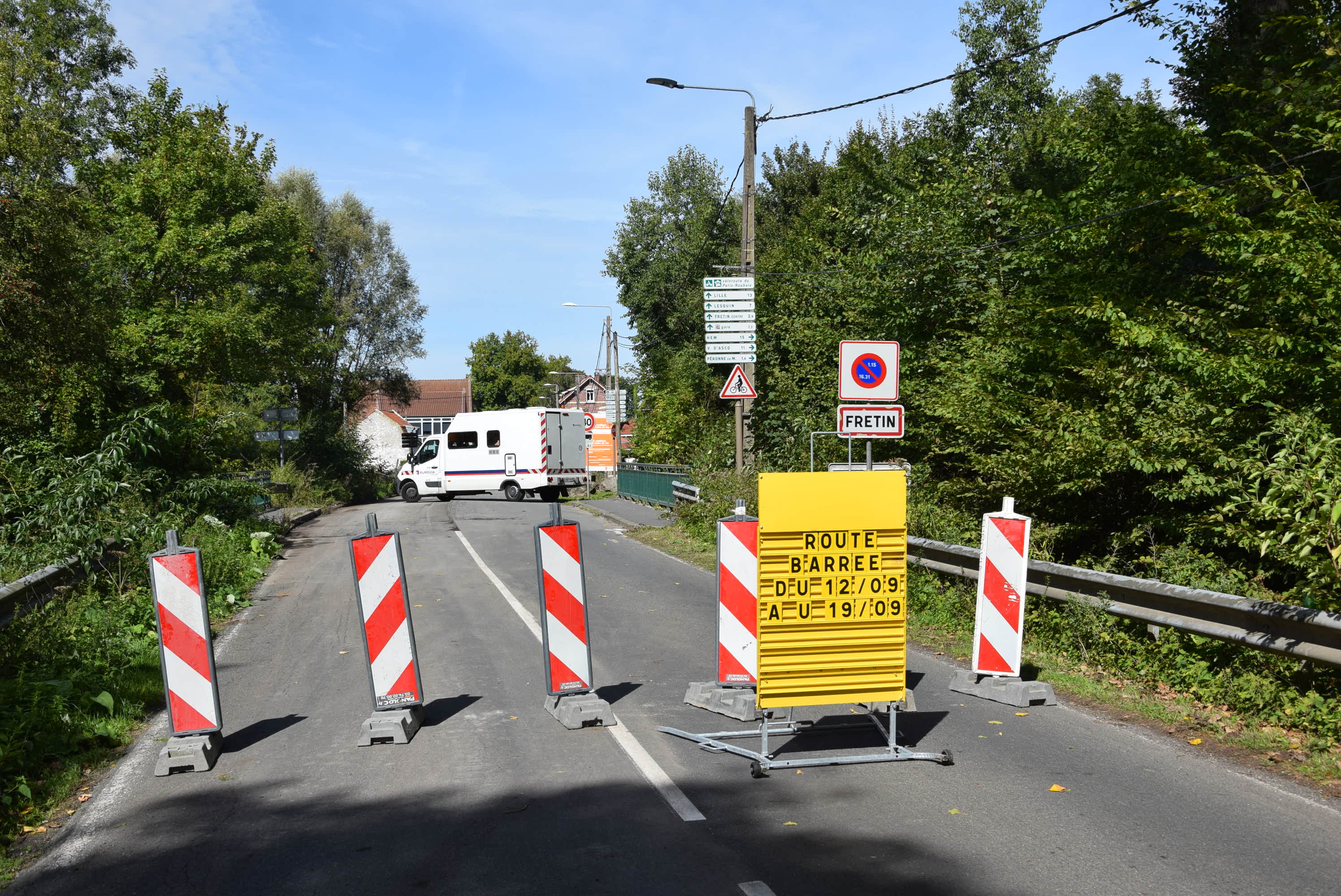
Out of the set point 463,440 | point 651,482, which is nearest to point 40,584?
point 651,482

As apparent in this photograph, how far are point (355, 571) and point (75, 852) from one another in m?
2.41

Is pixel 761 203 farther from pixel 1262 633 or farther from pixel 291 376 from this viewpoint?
pixel 1262 633

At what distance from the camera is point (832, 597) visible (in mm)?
6102

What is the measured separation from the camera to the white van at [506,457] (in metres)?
34.0

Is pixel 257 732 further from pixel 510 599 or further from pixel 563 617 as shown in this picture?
pixel 510 599

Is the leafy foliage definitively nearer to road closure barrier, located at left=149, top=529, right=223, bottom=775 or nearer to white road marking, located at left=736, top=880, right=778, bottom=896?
white road marking, located at left=736, top=880, right=778, bottom=896

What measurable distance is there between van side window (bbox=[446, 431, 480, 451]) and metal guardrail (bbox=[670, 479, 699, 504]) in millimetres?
11121

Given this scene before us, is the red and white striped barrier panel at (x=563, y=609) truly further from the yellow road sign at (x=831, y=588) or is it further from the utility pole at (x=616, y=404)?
the utility pole at (x=616, y=404)

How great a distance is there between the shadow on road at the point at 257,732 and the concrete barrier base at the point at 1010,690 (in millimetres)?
4963

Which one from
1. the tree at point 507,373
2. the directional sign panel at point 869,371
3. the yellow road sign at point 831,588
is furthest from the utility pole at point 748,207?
the tree at point 507,373

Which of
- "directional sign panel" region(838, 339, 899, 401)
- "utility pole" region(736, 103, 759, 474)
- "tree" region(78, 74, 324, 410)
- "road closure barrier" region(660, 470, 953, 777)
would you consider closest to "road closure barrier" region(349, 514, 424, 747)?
"road closure barrier" region(660, 470, 953, 777)

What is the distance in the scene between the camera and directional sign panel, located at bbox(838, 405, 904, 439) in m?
10.5

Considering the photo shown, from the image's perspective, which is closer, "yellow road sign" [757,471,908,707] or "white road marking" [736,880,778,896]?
"white road marking" [736,880,778,896]

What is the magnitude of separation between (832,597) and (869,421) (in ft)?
15.4
